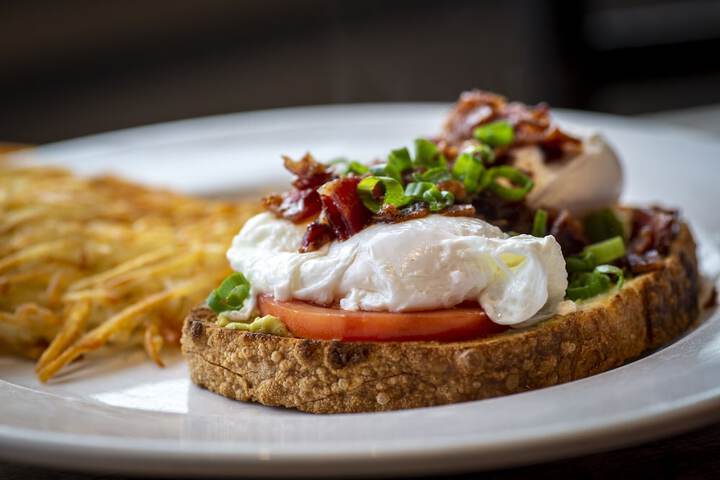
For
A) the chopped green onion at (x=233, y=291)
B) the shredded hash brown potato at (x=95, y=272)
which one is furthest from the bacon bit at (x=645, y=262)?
the shredded hash brown potato at (x=95, y=272)

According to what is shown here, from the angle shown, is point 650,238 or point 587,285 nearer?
→ point 587,285

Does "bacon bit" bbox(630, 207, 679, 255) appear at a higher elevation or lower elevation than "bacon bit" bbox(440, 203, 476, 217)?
lower

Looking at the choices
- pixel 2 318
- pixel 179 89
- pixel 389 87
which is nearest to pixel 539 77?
pixel 389 87

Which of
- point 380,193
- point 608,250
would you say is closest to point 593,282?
point 608,250

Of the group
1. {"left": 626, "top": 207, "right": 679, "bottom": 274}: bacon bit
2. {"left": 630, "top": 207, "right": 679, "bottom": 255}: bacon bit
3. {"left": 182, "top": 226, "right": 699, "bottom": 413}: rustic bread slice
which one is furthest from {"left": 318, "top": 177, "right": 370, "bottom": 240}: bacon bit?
{"left": 630, "top": 207, "right": 679, "bottom": 255}: bacon bit

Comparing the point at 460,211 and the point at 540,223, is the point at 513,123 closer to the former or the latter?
the point at 540,223

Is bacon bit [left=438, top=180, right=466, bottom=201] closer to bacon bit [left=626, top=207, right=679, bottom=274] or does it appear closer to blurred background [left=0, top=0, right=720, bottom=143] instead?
bacon bit [left=626, top=207, right=679, bottom=274]

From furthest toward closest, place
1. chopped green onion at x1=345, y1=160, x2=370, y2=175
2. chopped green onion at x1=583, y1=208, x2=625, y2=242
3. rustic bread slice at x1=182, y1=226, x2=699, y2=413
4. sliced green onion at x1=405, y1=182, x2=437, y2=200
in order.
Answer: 1. chopped green onion at x1=583, y1=208, x2=625, y2=242
2. chopped green onion at x1=345, y1=160, x2=370, y2=175
3. sliced green onion at x1=405, y1=182, x2=437, y2=200
4. rustic bread slice at x1=182, y1=226, x2=699, y2=413
